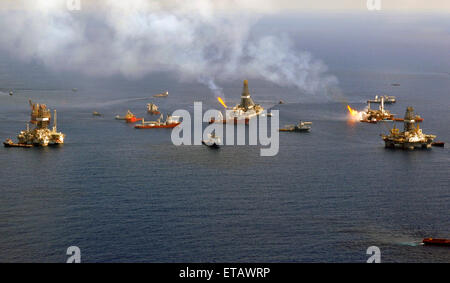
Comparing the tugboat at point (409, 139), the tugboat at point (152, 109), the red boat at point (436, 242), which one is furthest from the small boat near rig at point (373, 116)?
the red boat at point (436, 242)

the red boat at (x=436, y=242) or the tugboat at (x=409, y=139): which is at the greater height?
the tugboat at (x=409, y=139)

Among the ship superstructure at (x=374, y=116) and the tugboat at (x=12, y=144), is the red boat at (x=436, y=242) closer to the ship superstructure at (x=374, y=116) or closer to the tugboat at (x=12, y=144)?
the tugboat at (x=12, y=144)

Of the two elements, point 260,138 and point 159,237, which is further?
point 260,138

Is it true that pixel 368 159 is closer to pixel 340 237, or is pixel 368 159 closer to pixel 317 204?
pixel 317 204

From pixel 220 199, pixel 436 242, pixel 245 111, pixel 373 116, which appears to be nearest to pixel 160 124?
pixel 245 111

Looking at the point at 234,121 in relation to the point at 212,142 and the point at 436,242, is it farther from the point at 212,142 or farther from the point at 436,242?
the point at 436,242

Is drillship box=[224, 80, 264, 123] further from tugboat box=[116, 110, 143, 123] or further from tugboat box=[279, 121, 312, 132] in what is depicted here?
tugboat box=[116, 110, 143, 123]

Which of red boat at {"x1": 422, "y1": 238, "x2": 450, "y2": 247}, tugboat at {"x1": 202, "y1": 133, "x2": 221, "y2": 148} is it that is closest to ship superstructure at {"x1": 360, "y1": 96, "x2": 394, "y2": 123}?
tugboat at {"x1": 202, "y1": 133, "x2": 221, "y2": 148}
